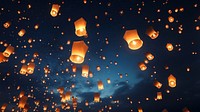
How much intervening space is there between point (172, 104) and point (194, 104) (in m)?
4.49

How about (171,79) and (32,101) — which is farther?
(32,101)

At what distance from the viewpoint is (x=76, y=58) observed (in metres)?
5.30

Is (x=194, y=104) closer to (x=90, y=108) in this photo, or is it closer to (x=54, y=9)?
(x=90, y=108)

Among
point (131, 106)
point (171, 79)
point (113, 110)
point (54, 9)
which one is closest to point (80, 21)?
point (54, 9)

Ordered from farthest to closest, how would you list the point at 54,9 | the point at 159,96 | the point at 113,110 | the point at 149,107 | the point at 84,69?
the point at 113,110 → the point at 149,107 → the point at 159,96 → the point at 84,69 → the point at 54,9

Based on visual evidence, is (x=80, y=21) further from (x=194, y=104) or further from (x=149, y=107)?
(x=149, y=107)

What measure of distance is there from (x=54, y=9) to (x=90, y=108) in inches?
1629

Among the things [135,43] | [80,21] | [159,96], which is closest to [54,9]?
[80,21]

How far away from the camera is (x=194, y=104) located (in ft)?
119

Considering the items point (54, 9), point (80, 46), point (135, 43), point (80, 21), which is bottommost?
point (80, 46)

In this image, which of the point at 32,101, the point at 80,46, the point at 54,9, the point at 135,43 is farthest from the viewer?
the point at 32,101

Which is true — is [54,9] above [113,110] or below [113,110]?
below

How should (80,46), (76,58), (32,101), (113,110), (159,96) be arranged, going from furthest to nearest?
(113,110), (32,101), (159,96), (76,58), (80,46)

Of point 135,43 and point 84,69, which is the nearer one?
point 135,43
